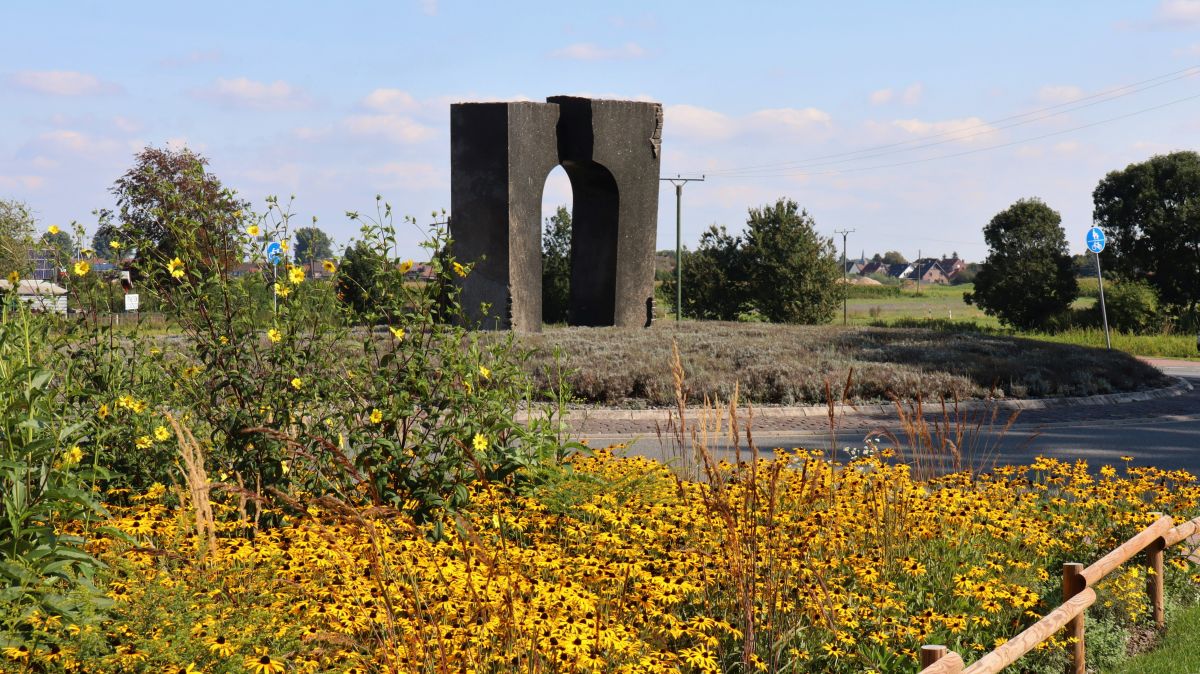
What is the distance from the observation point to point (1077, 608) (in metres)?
4.96

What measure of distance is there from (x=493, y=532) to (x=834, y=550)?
1724 mm

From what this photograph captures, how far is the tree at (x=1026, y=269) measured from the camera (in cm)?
3538

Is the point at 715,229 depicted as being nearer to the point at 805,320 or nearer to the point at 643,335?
the point at 805,320

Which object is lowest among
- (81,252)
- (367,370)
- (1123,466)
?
(1123,466)

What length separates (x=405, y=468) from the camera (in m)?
5.35

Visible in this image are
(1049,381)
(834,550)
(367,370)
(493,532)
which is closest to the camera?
(493,532)

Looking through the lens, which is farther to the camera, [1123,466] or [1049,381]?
[1049,381]

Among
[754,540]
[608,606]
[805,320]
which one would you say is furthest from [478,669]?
[805,320]

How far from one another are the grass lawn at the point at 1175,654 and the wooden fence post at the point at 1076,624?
0.29 metres

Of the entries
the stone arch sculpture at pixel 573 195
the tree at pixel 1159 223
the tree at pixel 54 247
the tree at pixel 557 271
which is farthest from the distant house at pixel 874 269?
the tree at pixel 54 247

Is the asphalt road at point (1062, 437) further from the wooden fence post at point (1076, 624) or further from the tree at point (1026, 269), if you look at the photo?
the tree at point (1026, 269)

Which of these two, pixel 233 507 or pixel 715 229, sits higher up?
pixel 715 229

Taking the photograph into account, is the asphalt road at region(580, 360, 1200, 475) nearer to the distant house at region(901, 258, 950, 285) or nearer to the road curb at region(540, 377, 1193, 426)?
the road curb at region(540, 377, 1193, 426)

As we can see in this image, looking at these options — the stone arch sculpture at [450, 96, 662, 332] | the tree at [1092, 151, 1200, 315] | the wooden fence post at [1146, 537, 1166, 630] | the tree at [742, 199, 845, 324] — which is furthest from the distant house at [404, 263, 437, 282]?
the tree at [1092, 151, 1200, 315]
